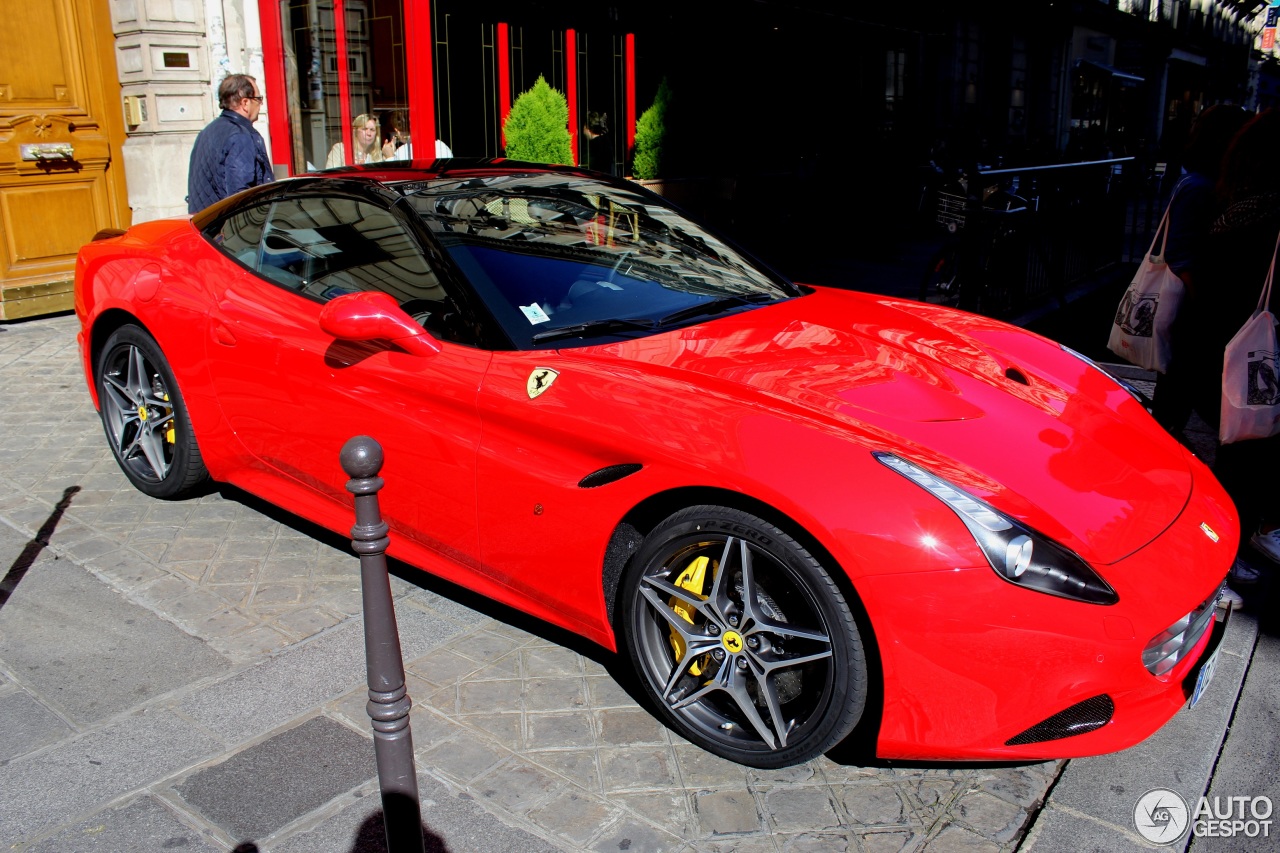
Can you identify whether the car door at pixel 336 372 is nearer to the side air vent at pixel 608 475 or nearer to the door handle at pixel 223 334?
the door handle at pixel 223 334

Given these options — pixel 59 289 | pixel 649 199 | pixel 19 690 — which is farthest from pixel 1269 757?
pixel 59 289

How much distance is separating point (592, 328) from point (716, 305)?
0.55 metres

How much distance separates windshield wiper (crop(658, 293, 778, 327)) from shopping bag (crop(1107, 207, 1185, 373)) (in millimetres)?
1955

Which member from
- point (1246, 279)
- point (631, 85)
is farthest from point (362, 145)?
point (1246, 279)

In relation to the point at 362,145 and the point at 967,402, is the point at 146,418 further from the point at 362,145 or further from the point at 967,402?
the point at 362,145

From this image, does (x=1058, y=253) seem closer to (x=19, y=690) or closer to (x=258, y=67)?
(x=258, y=67)

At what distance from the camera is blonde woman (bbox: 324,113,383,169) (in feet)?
30.8

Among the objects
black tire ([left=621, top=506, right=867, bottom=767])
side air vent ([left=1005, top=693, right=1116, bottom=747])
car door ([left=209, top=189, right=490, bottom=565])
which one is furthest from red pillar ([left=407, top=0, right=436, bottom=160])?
side air vent ([left=1005, top=693, right=1116, bottom=747])

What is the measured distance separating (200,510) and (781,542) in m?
3.07

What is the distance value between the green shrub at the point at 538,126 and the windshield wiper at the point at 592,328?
6.96 meters

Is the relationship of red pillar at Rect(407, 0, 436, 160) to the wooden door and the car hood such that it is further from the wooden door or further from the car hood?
the car hood

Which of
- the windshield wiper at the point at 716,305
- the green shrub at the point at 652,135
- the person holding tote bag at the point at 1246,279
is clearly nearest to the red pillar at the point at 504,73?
the green shrub at the point at 652,135

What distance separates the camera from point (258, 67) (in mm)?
9148

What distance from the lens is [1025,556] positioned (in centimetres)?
240
